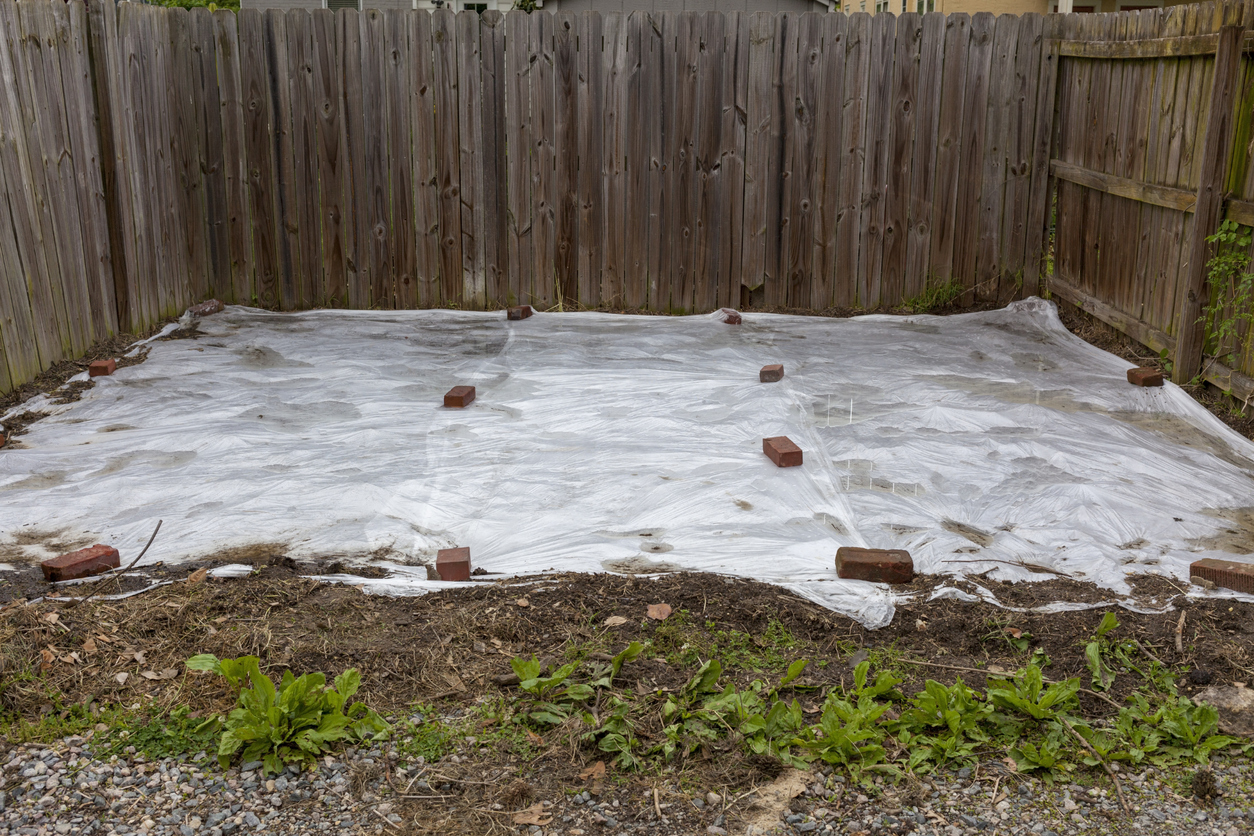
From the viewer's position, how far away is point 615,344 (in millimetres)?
Answer: 6613

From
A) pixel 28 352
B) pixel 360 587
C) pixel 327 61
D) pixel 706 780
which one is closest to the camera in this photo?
pixel 706 780

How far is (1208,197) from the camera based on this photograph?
17.3ft

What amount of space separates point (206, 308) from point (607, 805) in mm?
5884

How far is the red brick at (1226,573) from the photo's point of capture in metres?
3.32

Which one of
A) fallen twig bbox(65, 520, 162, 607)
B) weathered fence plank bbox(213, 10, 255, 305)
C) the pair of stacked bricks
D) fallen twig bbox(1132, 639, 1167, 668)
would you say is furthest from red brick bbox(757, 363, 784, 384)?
weathered fence plank bbox(213, 10, 255, 305)

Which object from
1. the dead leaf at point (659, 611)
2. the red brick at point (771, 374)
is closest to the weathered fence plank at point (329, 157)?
the red brick at point (771, 374)

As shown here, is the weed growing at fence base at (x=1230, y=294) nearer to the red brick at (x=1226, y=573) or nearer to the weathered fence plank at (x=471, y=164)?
the red brick at (x=1226, y=573)

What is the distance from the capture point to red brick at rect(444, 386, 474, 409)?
5281 mm

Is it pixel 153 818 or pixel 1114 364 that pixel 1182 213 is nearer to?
pixel 1114 364

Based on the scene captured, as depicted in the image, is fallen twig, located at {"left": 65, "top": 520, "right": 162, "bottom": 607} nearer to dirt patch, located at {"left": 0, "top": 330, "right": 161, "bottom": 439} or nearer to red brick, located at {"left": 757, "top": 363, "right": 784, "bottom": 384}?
dirt patch, located at {"left": 0, "top": 330, "right": 161, "bottom": 439}

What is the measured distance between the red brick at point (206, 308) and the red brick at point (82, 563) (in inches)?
158

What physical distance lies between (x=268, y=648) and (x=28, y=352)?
3466 mm

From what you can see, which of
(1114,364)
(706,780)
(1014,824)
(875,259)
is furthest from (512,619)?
(875,259)

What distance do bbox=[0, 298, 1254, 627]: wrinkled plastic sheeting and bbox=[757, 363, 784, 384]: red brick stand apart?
0.26ft
